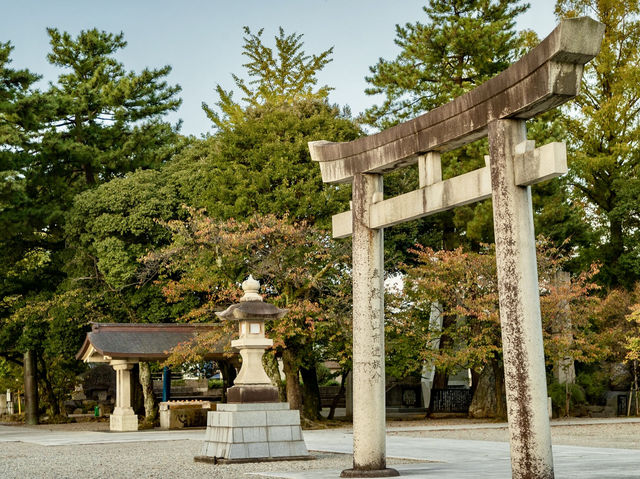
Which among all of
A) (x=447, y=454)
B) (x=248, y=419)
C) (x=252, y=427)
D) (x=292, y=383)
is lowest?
(x=447, y=454)

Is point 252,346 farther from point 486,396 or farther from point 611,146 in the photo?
point 611,146

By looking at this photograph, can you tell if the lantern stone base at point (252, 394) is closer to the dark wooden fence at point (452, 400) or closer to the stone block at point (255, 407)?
the stone block at point (255, 407)

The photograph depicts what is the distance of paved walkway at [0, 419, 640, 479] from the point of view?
8695mm

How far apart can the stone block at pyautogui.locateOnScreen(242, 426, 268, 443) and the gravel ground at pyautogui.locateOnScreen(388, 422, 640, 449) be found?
551cm

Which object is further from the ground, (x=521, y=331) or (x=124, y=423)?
(x=521, y=331)

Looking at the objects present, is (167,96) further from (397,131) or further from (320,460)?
(397,131)

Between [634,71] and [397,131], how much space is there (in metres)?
21.6

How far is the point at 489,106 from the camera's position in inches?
291

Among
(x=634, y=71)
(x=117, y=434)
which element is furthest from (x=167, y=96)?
(x=634, y=71)

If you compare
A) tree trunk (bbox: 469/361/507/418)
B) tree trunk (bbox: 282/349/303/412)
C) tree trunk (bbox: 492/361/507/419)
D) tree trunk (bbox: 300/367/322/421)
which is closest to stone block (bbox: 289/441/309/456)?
tree trunk (bbox: 282/349/303/412)

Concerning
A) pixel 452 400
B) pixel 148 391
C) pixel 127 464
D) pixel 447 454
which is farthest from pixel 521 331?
pixel 452 400

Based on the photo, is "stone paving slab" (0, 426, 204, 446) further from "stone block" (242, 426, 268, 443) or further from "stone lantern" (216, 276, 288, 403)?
"stone block" (242, 426, 268, 443)

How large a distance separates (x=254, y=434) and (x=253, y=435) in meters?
0.02

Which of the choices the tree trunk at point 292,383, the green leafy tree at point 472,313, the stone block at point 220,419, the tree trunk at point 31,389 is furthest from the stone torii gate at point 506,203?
the tree trunk at point 31,389
